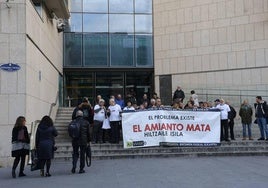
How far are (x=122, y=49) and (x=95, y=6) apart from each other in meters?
3.37

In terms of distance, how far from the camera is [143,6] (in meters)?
29.2

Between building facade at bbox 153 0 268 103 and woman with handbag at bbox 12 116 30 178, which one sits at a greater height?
building facade at bbox 153 0 268 103

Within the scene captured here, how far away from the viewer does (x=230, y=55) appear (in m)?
27.1

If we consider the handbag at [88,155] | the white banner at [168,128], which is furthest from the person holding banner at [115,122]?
the handbag at [88,155]

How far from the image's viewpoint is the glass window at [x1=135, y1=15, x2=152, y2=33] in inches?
1141

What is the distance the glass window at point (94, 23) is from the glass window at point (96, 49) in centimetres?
42

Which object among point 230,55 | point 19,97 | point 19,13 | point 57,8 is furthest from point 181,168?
point 230,55

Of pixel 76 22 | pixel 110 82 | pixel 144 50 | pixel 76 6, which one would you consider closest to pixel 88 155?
pixel 110 82

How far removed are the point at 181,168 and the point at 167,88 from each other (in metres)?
16.1

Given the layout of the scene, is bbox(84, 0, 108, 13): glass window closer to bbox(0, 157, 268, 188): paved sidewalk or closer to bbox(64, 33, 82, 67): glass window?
bbox(64, 33, 82, 67): glass window

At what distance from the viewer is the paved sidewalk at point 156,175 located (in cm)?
1002

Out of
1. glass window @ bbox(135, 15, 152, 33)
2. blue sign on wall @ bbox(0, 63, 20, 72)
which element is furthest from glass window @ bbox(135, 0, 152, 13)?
blue sign on wall @ bbox(0, 63, 20, 72)

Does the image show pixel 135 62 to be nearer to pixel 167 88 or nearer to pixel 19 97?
pixel 167 88

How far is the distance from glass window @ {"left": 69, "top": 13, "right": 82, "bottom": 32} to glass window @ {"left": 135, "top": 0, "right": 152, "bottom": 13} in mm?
3857
